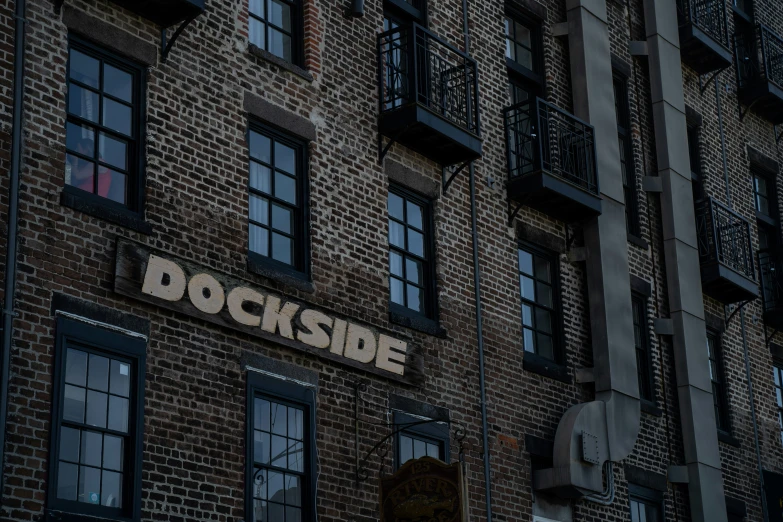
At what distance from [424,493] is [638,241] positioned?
9917 millimetres

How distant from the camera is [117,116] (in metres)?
15.9

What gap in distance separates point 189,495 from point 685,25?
632 inches

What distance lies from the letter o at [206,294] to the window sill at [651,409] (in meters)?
9.53

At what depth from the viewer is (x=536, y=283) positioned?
22.2 metres

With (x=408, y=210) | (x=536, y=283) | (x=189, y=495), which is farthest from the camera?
(x=536, y=283)

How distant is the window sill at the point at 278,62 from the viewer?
1792 cm

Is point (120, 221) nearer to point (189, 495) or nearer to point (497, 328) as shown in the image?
point (189, 495)

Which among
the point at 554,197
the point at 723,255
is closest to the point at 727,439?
the point at 723,255

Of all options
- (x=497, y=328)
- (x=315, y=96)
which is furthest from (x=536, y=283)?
(x=315, y=96)

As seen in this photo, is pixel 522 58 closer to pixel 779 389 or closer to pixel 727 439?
pixel 727 439

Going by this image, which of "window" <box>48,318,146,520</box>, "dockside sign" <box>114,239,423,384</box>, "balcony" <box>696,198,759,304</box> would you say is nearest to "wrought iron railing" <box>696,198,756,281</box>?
"balcony" <box>696,198,759,304</box>

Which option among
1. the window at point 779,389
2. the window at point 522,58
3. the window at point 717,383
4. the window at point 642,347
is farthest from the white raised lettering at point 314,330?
the window at point 779,389

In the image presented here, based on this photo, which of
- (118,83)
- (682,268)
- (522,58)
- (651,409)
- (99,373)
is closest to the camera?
(99,373)

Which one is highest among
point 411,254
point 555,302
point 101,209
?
point 555,302
